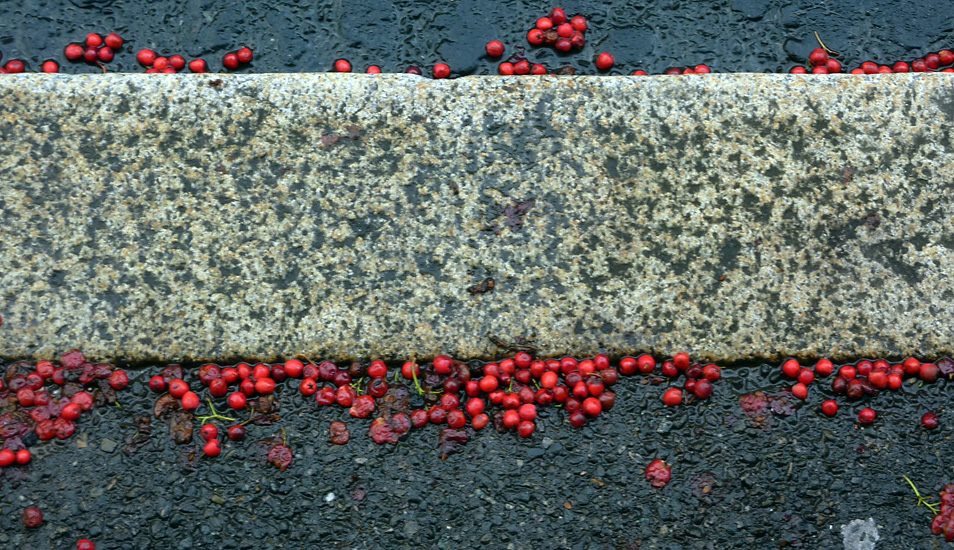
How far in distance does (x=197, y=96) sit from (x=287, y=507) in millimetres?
1661

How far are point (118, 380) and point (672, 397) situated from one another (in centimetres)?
207

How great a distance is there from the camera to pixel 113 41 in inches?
118

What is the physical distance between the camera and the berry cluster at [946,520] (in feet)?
8.05

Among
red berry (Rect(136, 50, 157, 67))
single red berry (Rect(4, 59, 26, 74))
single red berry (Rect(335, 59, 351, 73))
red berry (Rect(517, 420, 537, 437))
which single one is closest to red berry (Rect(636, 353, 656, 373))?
red berry (Rect(517, 420, 537, 437))

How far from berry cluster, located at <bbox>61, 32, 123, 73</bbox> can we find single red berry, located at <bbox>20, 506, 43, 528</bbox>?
6.01ft

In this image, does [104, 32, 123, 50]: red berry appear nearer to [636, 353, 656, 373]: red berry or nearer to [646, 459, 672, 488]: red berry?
[636, 353, 656, 373]: red berry

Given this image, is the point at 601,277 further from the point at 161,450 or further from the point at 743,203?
the point at 161,450

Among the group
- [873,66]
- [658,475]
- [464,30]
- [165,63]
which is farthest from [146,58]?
[873,66]

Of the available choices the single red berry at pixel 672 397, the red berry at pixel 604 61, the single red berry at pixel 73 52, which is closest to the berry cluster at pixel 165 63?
the single red berry at pixel 73 52

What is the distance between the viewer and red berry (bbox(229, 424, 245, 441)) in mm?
2479

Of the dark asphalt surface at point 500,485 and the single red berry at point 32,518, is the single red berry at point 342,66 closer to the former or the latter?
the dark asphalt surface at point 500,485

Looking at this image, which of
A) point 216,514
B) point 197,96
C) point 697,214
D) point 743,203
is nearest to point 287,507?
point 216,514

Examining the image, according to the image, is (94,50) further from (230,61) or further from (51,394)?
(51,394)

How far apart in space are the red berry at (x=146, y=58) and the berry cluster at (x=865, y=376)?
2.96 metres
